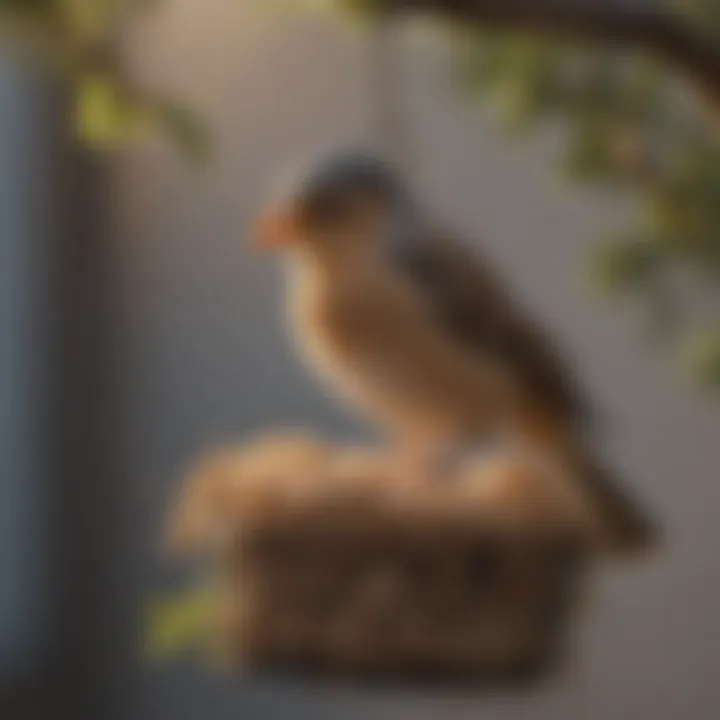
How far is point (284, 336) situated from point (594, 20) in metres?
0.75

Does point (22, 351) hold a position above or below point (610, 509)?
above

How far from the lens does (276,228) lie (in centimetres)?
64

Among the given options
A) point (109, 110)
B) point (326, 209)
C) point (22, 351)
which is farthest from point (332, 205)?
point (22, 351)

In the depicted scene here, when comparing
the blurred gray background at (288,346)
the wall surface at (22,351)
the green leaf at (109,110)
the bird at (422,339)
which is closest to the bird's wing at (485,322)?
the bird at (422,339)

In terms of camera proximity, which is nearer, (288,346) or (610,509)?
(610,509)

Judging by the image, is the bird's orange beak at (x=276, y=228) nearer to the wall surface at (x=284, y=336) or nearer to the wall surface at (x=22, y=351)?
the wall surface at (x=284, y=336)

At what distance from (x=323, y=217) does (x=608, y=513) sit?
0.17m

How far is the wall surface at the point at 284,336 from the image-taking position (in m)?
1.08

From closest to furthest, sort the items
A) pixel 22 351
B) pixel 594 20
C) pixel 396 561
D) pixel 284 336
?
pixel 594 20
pixel 396 561
pixel 284 336
pixel 22 351

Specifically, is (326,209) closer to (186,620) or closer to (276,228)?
(276,228)

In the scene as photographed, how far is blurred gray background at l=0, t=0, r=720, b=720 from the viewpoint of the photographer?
1076 mm

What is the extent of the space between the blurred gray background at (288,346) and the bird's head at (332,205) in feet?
1.17

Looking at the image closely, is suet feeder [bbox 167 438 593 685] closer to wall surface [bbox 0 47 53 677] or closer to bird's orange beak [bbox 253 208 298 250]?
bird's orange beak [bbox 253 208 298 250]

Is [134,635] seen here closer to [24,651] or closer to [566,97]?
[24,651]
